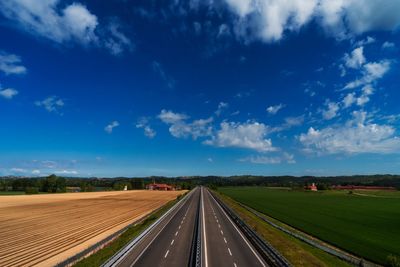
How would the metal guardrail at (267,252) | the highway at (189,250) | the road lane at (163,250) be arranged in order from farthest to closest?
the road lane at (163,250), the highway at (189,250), the metal guardrail at (267,252)

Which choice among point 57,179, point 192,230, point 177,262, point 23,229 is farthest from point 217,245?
point 57,179

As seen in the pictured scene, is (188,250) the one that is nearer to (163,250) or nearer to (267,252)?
(163,250)

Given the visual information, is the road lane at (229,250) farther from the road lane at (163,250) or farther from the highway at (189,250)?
the road lane at (163,250)

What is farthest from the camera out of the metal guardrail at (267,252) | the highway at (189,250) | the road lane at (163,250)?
the road lane at (163,250)

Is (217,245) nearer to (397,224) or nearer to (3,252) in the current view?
(3,252)

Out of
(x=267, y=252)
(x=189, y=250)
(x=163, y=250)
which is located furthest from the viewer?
(x=189, y=250)

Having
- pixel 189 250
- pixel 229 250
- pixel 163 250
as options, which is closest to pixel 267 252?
pixel 229 250

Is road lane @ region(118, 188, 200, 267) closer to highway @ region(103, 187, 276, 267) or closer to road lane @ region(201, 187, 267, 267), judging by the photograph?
highway @ region(103, 187, 276, 267)

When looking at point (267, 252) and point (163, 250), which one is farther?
point (163, 250)

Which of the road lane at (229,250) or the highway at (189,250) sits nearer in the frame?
the highway at (189,250)

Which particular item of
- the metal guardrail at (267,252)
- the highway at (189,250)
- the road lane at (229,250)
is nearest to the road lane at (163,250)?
the highway at (189,250)

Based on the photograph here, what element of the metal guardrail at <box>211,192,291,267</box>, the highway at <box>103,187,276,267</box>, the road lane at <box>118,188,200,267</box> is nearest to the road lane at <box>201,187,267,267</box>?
the highway at <box>103,187,276,267</box>
